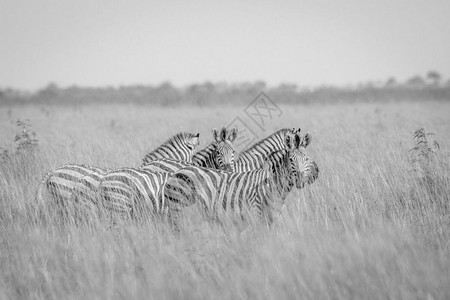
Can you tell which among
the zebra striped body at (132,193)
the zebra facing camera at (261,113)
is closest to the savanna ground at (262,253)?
the zebra striped body at (132,193)

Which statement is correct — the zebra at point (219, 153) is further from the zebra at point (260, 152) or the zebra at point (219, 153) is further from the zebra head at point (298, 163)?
the zebra head at point (298, 163)

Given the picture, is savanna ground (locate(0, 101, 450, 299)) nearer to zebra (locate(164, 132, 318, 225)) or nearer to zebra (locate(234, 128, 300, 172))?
zebra (locate(164, 132, 318, 225))

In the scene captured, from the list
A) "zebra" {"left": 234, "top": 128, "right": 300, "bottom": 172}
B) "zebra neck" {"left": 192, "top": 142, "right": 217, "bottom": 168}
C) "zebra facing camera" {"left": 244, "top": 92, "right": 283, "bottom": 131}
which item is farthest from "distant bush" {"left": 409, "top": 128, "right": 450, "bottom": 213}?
"zebra facing camera" {"left": 244, "top": 92, "right": 283, "bottom": 131}

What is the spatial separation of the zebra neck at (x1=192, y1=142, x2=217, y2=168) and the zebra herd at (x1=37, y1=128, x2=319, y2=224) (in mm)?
1405

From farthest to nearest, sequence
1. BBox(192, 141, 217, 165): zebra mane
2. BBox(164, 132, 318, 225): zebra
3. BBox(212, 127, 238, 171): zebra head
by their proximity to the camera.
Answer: BBox(192, 141, 217, 165): zebra mane < BBox(212, 127, 238, 171): zebra head < BBox(164, 132, 318, 225): zebra

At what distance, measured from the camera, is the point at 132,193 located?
16.2ft

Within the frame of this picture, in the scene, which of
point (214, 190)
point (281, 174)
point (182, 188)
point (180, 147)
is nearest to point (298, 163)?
point (281, 174)

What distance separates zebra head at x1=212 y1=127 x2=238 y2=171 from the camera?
632cm

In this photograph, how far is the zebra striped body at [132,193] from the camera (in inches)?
195

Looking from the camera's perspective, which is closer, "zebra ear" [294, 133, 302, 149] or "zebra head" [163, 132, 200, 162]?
"zebra ear" [294, 133, 302, 149]

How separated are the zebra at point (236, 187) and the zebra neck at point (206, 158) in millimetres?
1606

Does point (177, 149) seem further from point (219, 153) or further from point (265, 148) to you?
point (265, 148)

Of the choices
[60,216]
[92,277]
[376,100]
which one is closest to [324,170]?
[60,216]

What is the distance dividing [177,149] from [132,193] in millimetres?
2314
